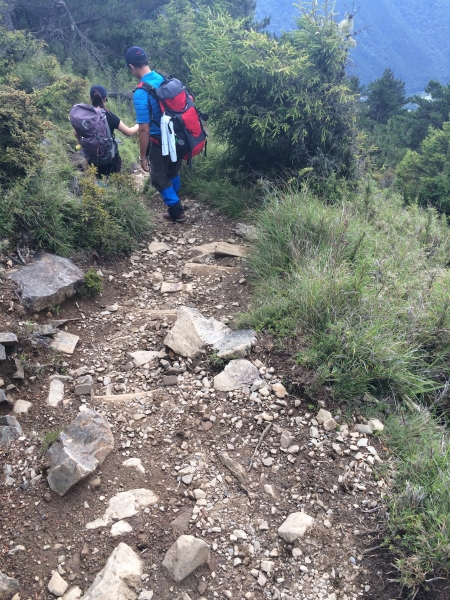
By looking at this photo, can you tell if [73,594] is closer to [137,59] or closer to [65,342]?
[65,342]

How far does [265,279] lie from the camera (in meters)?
4.43

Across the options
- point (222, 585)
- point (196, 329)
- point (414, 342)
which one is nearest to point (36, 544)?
point (222, 585)

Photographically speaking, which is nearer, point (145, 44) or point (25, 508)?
point (25, 508)

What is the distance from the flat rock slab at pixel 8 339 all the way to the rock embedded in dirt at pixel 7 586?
166 centimetres

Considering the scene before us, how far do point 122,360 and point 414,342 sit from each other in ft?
7.74

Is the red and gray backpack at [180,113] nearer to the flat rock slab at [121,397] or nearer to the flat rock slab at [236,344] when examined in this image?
the flat rock slab at [236,344]

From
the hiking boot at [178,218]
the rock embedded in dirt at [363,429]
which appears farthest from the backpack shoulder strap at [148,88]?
the rock embedded in dirt at [363,429]

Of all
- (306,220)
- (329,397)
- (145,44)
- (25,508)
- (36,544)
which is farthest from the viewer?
(145,44)

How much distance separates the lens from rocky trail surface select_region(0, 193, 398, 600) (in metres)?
2.25

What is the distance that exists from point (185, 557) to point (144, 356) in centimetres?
172

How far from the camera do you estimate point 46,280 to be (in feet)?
13.5

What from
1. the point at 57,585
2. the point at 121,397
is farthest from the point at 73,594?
the point at 121,397

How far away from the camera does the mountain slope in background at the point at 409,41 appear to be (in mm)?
58969

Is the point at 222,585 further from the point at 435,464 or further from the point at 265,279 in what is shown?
the point at 265,279
